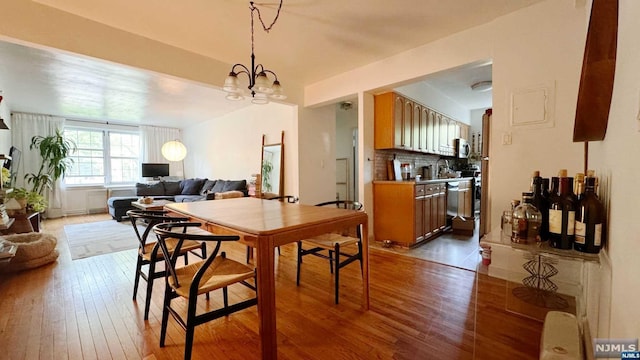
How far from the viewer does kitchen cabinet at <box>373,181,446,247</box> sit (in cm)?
344

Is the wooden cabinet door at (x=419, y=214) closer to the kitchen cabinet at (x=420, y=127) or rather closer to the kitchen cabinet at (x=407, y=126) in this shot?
the kitchen cabinet at (x=407, y=126)

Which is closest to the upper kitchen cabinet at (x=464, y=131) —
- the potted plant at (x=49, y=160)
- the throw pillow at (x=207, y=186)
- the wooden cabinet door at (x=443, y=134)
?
the wooden cabinet door at (x=443, y=134)

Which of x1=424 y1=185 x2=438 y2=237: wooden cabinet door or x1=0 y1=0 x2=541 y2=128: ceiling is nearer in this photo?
x1=0 y1=0 x2=541 y2=128: ceiling

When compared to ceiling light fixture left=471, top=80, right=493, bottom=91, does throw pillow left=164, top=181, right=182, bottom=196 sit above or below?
below

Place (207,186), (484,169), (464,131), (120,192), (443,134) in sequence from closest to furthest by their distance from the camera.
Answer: (484,169)
(443,134)
(464,131)
(207,186)
(120,192)

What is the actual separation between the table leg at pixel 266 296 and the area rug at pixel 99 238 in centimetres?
332

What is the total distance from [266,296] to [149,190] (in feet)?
21.7

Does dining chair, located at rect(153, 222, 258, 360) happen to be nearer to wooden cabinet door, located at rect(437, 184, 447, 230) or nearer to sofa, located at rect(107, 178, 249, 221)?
wooden cabinet door, located at rect(437, 184, 447, 230)

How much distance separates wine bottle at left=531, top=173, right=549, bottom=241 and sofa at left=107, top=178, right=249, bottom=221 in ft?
16.3

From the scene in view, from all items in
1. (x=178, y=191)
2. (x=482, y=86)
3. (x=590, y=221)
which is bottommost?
(x=178, y=191)

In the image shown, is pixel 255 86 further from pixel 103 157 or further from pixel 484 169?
pixel 103 157

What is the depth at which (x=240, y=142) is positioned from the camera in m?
6.06

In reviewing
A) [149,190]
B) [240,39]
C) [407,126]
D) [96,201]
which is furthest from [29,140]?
[407,126]

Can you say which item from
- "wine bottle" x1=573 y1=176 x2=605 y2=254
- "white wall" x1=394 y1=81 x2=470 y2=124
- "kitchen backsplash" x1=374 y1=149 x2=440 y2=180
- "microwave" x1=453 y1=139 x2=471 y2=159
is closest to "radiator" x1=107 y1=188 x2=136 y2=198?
"kitchen backsplash" x1=374 y1=149 x2=440 y2=180
